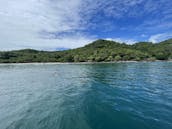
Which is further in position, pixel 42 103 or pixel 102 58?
pixel 102 58

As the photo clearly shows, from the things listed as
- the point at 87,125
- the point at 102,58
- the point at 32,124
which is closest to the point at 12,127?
the point at 32,124

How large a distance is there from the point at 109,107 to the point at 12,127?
7408 millimetres

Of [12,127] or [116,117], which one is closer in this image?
[12,127]

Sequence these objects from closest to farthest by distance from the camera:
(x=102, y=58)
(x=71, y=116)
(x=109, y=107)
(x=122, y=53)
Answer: (x=71, y=116) < (x=109, y=107) < (x=102, y=58) < (x=122, y=53)

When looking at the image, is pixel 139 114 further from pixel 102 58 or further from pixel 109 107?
pixel 102 58

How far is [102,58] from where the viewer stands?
14562 centimetres

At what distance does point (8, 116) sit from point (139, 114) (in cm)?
956

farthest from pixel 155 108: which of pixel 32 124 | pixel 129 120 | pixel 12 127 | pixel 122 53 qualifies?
pixel 122 53

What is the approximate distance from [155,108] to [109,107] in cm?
365

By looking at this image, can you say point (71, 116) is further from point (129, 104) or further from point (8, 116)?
point (129, 104)

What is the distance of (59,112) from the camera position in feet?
40.4

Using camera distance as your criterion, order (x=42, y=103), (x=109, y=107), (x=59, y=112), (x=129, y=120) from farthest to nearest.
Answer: (x=42, y=103)
(x=109, y=107)
(x=59, y=112)
(x=129, y=120)

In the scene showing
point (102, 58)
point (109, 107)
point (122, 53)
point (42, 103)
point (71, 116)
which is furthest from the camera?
point (122, 53)

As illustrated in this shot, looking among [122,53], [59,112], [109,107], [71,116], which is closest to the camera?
[71,116]
